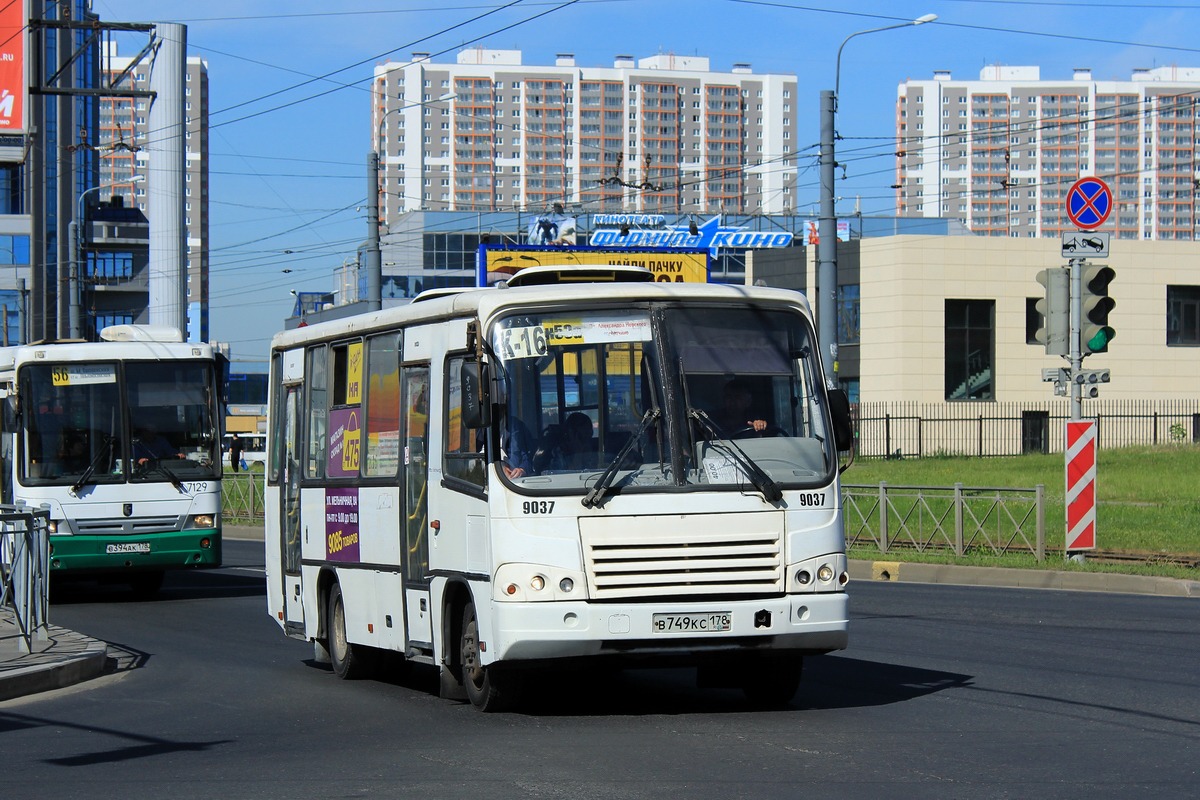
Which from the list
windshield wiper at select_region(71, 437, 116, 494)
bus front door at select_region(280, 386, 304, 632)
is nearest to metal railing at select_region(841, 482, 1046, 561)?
windshield wiper at select_region(71, 437, 116, 494)

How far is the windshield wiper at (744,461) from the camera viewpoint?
32.4 ft

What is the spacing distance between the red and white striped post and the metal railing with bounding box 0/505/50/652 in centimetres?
1242

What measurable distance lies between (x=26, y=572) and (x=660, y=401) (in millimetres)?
6415

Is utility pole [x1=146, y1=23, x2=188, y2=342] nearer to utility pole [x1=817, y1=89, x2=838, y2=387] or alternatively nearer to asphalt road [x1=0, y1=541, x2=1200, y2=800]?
utility pole [x1=817, y1=89, x2=838, y2=387]

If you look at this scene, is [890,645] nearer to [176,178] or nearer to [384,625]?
[384,625]

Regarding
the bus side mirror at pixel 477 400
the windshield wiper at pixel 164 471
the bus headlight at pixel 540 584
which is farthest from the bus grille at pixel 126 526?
the bus headlight at pixel 540 584

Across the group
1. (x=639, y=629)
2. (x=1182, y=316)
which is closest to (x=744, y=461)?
(x=639, y=629)

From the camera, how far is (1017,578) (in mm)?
21094

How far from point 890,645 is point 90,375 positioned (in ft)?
36.0

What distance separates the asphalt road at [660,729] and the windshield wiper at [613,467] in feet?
4.29

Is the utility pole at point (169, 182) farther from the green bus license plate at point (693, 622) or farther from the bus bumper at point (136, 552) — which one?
the green bus license plate at point (693, 622)

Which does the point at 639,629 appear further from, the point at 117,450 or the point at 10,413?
the point at 10,413

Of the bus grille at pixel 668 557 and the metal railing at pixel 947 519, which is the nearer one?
the bus grille at pixel 668 557

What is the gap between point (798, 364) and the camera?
10.4 metres
